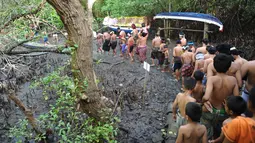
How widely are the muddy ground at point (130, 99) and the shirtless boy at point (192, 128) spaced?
6.42 feet

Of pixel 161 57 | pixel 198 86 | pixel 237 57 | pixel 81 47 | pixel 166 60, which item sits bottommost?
pixel 166 60

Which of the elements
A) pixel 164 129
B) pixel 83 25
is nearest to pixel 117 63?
pixel 164 129

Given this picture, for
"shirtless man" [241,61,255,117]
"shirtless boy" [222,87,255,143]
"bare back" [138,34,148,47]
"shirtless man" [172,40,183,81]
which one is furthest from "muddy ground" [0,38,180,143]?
"shirtless boy" [222,87,255,143]

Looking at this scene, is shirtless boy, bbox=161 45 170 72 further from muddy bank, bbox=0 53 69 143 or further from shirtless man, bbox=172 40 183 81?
muddy bank, bbox=0 53 69 143

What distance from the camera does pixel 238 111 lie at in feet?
8.27

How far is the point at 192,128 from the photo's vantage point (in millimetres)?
2883

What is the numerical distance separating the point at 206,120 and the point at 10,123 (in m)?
5.75

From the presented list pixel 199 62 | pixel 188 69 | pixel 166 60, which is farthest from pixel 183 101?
pixel 166 60

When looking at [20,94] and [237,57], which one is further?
[20,94]

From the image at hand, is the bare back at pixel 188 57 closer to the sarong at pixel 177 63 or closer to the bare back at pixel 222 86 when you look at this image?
the sarong at pixel 177 63

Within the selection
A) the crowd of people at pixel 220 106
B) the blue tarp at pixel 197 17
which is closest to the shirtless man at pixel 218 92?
the crowd of people at pixel 220 106

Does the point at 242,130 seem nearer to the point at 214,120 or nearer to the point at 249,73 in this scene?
the point at 214,120

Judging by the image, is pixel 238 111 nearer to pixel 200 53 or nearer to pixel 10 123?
pixel 200 53

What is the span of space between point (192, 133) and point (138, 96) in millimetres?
4228
